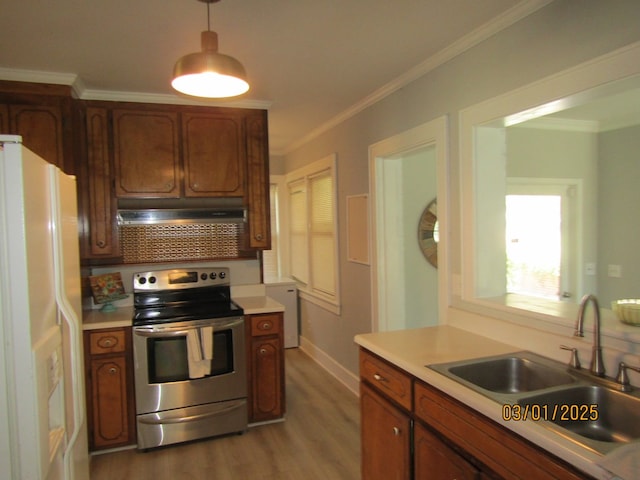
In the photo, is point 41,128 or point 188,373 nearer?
point 41,128

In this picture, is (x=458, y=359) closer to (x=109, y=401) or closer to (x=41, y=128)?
(x=109, y=401)

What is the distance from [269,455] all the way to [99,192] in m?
2.18

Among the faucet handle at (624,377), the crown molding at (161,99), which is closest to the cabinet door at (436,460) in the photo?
the faucet handle at (624,377)

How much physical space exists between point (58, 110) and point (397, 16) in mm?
2239

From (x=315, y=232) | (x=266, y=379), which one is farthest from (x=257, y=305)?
(x=315, y=232)

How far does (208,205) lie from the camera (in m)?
3.56

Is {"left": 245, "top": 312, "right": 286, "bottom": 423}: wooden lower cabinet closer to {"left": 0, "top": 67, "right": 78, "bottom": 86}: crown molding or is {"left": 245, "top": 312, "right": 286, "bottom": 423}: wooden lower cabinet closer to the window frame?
the window frame

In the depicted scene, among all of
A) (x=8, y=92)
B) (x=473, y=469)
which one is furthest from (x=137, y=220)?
(x=473, y=469)

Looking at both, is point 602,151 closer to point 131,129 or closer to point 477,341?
point 477,341

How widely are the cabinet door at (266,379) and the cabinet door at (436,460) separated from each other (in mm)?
1592

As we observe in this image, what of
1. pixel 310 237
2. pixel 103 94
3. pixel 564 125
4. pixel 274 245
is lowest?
pixel 274 245

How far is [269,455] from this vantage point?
2848mm

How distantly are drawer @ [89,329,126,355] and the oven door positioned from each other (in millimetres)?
94

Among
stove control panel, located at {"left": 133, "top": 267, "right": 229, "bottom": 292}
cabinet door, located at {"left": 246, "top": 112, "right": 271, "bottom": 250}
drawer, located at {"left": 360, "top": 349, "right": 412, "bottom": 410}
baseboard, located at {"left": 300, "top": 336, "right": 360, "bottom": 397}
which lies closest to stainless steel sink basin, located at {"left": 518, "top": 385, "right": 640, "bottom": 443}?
drawer, located at {"left": 360, "top": 349, "right": 412, "bottom": 410}
